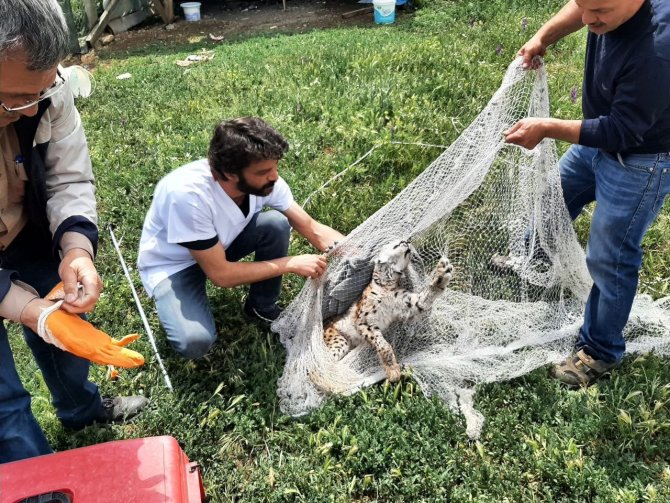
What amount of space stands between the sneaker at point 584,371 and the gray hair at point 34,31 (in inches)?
114

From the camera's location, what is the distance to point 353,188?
4707mm

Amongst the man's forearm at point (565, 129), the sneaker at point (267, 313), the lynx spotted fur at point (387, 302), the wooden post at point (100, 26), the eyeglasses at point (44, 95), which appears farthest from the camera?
the wooden post at point (100, 26)

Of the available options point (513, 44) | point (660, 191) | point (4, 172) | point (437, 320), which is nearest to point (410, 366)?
point (437, 320)

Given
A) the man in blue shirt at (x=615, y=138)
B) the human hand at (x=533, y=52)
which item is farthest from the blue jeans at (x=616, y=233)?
the human hand at (x=533, y=52)

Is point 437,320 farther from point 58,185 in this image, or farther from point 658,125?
point 58,185

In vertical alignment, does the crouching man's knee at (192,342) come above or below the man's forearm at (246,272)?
below

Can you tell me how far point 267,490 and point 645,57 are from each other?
2.60 metres

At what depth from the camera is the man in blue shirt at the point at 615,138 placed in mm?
2400

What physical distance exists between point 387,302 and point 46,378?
1.80 metres

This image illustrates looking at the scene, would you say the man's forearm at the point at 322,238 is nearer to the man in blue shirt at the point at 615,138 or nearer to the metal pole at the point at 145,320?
the metal pole at the point at 145,320

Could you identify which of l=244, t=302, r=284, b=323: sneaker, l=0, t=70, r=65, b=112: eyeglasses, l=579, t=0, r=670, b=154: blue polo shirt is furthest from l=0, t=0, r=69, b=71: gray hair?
l=579, t=0, r=670, b=154: blue polo shirt

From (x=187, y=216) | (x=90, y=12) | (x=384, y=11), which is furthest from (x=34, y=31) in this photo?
(x=90, y=12)

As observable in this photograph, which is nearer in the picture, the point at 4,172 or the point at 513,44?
the point at 4,172

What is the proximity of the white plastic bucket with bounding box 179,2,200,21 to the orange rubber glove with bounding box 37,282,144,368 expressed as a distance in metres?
13.3
